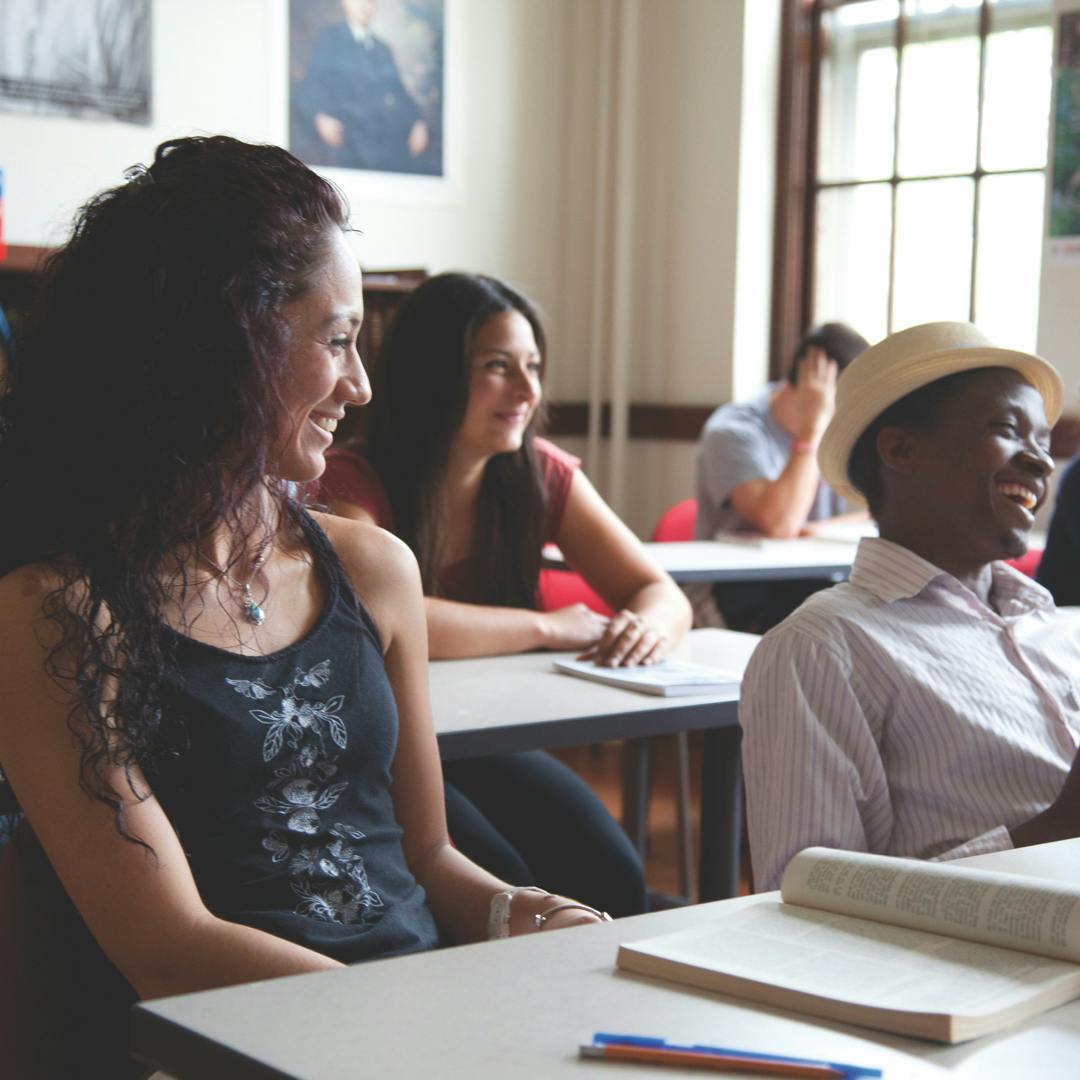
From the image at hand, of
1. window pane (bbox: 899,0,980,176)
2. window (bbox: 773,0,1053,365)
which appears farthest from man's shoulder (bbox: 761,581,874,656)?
window pane (bbox: 899,0,980,176)

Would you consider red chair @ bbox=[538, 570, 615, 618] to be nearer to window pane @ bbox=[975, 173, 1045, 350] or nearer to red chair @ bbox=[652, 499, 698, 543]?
red chair @ bbox=[652, 499, 698, 543]

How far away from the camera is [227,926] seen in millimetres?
1251

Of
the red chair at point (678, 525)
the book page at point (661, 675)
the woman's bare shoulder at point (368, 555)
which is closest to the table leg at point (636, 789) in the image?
the book page at point (661, 675)

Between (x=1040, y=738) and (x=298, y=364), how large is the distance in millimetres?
869

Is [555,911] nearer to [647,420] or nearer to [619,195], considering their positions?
[647,420]

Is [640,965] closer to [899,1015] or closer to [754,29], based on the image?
[899,1015]

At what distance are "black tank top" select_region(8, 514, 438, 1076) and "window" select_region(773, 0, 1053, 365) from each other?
3.58 m

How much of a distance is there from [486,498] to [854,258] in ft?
9.78

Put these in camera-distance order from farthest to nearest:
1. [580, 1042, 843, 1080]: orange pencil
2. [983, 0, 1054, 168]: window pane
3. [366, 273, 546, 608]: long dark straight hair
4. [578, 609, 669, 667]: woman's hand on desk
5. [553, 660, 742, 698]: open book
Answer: [983, 0, 1054, 168]: window pane → [366, 273, 546, 608]: long dark straight hair → [578, 609, 669, 667]: woman's hand on desk → [553, 660, 742, 698]: open book → [580, 1042, 843, 1080]: orange pencil

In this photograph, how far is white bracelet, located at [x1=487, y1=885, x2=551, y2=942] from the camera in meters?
1.42

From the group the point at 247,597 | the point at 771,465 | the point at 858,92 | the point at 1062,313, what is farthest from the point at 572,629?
the point at 858,92

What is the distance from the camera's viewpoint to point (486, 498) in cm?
280

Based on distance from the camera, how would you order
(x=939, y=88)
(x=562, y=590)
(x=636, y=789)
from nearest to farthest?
(x=636, y=789), (x=562, y=590), (x=939, y=88)

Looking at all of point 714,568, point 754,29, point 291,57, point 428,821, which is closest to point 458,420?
point 714,568
